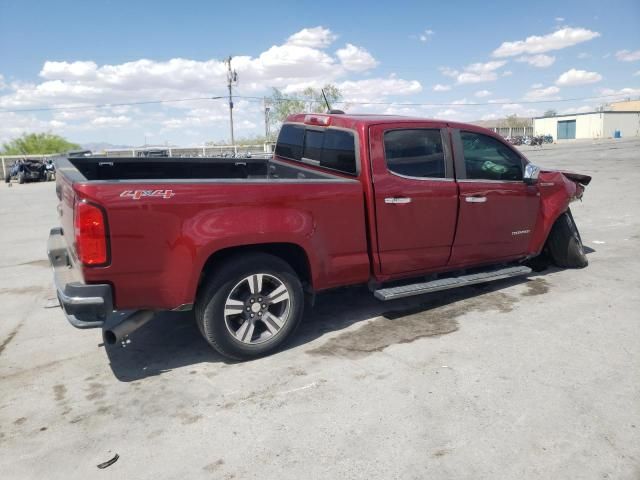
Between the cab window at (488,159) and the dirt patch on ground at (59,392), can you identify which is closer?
the dirt patch on ground at (59,392)

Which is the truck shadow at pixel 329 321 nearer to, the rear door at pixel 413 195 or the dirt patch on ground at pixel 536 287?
the dirt patch on ground at pixel 536 287

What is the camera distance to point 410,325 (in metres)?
4.43

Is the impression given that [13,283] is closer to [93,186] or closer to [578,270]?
[93,186]

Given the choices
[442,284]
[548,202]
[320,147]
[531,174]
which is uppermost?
[320,147]

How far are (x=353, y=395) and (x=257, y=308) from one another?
3.21ft

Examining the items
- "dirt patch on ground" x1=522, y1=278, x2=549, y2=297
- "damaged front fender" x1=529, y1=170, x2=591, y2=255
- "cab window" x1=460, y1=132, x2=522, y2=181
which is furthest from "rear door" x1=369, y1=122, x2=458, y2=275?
"damaged front fender" x1=529, y1=170, x2=591, y2=255

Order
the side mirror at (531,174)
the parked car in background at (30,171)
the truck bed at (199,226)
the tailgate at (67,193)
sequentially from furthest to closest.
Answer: the parked car in background at (30,171) → the side mirror at (531,174) → the tailgate at (67,193) → the truck bed at (199,226)

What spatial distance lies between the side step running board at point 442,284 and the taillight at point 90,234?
2242 millimetres

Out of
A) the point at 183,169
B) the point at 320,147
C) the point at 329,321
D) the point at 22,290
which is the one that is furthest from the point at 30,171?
the point at 329,321

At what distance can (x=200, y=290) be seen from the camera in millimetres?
3543

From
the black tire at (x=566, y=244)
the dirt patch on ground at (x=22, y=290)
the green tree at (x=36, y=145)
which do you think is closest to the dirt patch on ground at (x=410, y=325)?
the black tire at (x=566, y=244)

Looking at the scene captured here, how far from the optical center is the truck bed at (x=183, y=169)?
4.79m

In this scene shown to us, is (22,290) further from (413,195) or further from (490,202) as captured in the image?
(490,202)

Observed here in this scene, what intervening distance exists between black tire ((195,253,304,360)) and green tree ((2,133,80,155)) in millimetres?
80518
